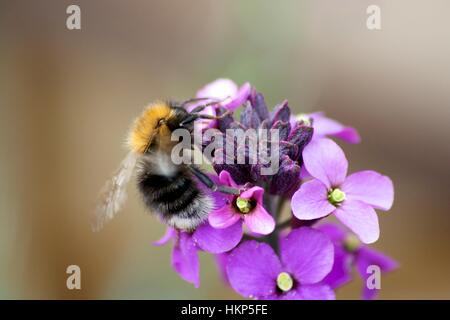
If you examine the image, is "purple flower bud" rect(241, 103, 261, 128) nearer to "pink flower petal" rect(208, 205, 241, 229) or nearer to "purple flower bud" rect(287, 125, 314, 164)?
"purple flower bud" rect(287, 125, 314, 164)

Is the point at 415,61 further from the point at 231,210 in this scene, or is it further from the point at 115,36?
the point at 231,210

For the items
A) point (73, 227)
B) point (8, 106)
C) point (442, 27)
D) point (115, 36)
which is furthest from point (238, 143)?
point (442, 27)

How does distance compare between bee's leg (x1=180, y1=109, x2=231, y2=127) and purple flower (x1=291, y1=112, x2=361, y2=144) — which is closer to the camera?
bee's leg (x1=180, y1=109, x2=231, y2=127)

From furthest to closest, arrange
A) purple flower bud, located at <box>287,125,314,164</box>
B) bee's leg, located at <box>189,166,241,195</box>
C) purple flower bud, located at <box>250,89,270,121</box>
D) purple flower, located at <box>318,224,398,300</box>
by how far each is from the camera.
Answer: purple flower, located at <box>318,224,398,300</box>
purple flower bud, located at <box>250,89,270,121</box>
purple flower bud, located at <box>287,125,314,164</box>
bee's leg, located at <box>189,166,241,195</box>

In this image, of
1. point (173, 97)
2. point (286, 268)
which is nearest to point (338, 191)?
point (286, 268)

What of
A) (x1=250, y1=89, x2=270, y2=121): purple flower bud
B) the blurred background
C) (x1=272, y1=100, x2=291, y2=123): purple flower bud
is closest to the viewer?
(x1=272, y1=100, x2=291, y2=123): purple flower bud

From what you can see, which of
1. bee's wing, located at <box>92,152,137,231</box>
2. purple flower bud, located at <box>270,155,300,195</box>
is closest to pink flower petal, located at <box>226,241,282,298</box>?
purple flower bud, located at <box>270,155,300,195</box>

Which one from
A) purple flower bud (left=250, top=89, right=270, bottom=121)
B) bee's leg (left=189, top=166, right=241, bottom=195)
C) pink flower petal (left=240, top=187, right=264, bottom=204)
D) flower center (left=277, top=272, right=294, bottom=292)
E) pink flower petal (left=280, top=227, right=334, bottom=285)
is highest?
purple flower bud (left=250, top=89, right=270, bottom=121)

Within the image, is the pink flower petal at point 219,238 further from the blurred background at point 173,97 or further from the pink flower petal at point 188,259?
the blurred background at point 173,97
